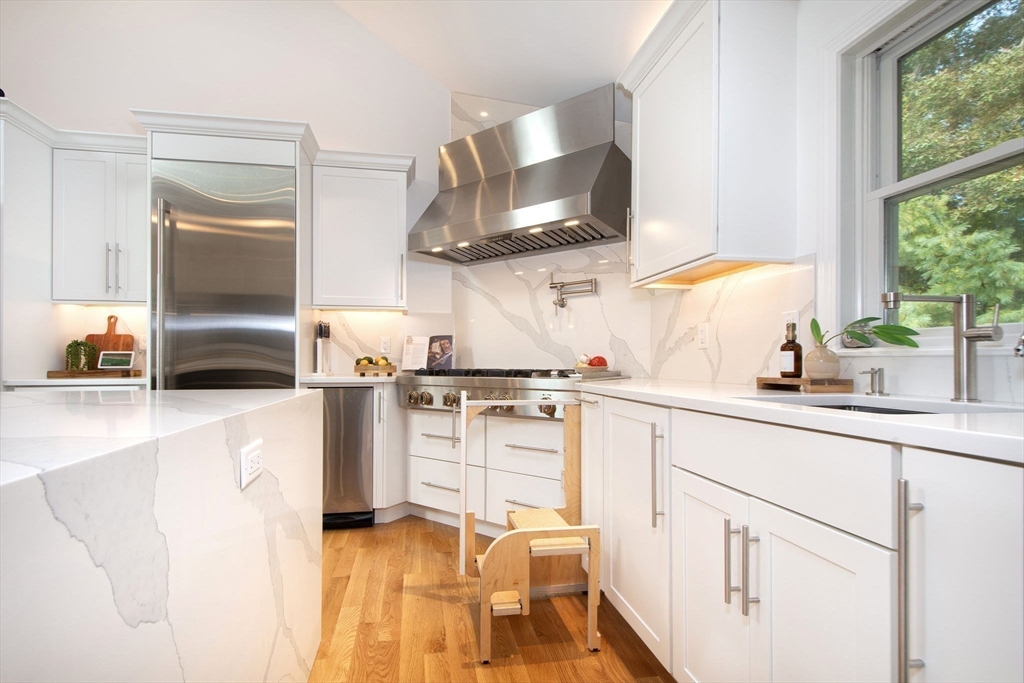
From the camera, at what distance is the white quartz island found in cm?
43

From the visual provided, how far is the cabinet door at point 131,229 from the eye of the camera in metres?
3.19

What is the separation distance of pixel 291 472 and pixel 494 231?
1882 mm

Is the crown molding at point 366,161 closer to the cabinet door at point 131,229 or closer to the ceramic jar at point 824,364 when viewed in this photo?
the cabinet door at point 131,229

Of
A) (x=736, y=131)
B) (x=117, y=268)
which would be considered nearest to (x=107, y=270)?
(x=117, y=268)

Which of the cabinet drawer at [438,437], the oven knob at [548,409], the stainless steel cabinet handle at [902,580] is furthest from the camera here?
the cabinet drawer at [438,437]

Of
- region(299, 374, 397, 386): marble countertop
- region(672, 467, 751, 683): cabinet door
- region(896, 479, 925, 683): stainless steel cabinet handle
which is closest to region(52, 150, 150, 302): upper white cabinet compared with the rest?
region(299, 374, 397, 386): marble countertop

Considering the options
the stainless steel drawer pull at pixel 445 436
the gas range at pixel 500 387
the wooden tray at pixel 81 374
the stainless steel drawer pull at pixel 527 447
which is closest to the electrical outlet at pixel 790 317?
the gas range at pixel 500 387

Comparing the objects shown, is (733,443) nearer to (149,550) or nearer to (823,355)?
(823,355)

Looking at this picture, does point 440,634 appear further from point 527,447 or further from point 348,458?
point 348,458

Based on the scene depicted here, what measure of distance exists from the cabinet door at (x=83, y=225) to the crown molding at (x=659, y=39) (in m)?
3.03

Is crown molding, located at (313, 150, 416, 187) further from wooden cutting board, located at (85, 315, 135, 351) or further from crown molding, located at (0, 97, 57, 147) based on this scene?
wooden cutting board, located at (85, 315, 135, 351)

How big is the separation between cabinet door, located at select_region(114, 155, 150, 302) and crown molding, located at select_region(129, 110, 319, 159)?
15.0 inches

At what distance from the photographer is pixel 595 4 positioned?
8.23ft

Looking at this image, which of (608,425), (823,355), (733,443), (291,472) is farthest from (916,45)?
(291,472)
